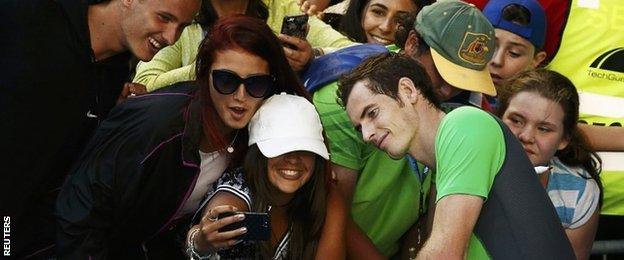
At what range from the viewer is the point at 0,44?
401 cm

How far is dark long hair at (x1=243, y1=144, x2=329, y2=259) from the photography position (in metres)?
4.44

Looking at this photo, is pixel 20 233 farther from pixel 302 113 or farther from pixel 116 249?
pixel 302 113

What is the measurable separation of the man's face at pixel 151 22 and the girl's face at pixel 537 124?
1552 mm

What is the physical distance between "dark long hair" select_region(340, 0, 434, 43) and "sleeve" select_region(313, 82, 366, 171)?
3.20 feet

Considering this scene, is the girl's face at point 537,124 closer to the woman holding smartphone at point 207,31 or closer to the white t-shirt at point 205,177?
the woman holding smartphone at point 207,31

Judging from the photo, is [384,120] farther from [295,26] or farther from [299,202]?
[295,26]

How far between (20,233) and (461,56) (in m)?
1.95

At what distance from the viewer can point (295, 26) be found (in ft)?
15.9

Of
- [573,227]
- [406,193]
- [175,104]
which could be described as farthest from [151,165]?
[573,227]

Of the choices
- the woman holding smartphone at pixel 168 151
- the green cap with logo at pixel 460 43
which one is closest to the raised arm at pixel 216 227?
the woman holding smartphone at pixel 168 151

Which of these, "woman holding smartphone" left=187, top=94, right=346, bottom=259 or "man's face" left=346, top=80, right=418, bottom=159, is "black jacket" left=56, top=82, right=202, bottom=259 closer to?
"woman holding smartphone" left=187, top=94, right=346, bottom=259

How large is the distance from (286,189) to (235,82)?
0.47 metres

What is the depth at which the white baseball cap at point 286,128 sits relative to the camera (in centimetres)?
438

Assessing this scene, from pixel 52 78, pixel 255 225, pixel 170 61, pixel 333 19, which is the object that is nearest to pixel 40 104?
pixel 52 78
